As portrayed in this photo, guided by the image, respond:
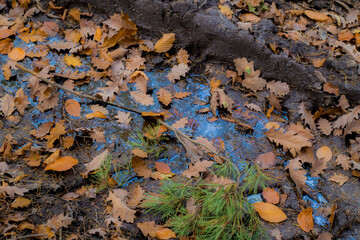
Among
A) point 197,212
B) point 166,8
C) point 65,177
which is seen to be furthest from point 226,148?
point 166,8

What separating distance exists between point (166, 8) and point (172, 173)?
186 cm

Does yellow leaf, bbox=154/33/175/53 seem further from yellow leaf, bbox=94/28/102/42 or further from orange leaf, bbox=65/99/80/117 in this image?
orange leaf, bbox=65/99/80/117

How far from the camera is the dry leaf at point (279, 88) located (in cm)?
303

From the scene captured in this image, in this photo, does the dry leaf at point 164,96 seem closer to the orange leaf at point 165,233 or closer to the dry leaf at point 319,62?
the orange leaf at point 165,233

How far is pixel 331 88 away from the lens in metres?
2.93

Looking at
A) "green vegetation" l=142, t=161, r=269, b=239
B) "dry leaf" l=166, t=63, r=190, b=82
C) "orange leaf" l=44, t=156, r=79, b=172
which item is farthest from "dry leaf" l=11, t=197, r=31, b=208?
"dry leaf" l=166, t=63, r=190, b=82

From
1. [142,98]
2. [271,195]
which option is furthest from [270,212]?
[142,98]

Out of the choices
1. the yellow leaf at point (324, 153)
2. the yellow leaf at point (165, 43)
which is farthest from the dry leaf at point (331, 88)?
the yellow leaf at point (165, 43)

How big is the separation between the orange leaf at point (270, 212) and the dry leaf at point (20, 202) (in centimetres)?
181

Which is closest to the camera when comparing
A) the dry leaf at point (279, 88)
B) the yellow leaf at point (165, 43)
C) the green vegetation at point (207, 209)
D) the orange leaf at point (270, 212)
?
the green vegetation at point (207, 209)

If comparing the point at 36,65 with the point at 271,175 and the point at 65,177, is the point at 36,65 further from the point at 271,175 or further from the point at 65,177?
the point at 271,175

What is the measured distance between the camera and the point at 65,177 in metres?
2.37

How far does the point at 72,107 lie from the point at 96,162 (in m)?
0.71

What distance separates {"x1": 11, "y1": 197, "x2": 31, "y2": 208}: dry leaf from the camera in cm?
212
